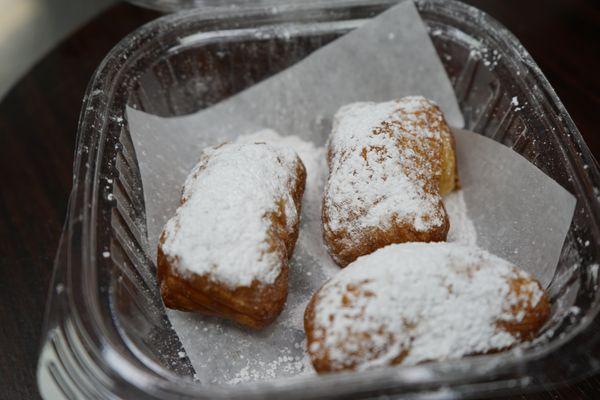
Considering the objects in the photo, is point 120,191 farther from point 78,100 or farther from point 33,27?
point 33,27

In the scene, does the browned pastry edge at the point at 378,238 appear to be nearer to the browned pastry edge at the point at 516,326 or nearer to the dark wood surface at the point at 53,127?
the browned pastry edge at the point at 516,326

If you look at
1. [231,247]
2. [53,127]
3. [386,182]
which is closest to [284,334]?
[231,247]

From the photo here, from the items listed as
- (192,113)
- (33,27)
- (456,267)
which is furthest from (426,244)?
(33,27)

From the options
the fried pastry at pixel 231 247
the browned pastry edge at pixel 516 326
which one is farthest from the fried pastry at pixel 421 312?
the fried pastry at pixel 231 247

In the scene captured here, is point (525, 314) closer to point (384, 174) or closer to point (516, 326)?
point (516, 326)

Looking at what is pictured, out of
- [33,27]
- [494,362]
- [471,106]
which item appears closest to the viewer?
[494,362]

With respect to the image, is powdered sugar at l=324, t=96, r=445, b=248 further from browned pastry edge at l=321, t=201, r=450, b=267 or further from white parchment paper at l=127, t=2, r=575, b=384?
Result: white parchment paper at l=127, t=2, r=575, b=384
